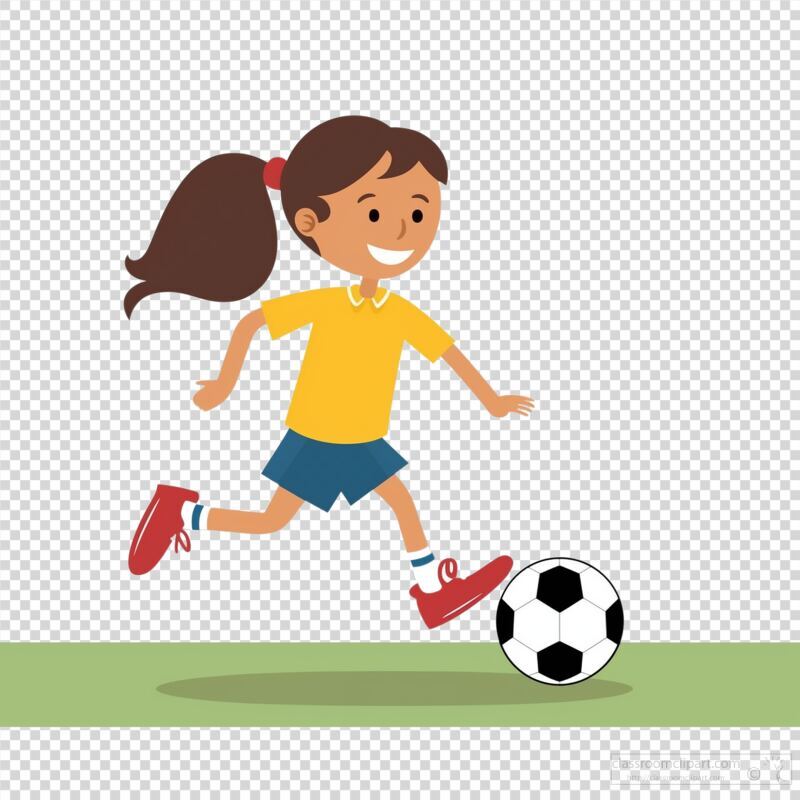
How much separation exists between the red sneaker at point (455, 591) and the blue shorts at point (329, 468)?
1.96 ft

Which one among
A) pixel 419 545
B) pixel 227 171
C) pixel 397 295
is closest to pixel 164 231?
pixel 227 171

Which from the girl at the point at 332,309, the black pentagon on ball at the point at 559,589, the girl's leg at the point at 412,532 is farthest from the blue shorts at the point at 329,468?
the black pentagon on ball at the point at 559,589

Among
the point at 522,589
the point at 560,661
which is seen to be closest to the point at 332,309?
the point at 522,589

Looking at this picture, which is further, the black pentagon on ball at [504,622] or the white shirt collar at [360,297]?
the white shirt collar at [360,297]

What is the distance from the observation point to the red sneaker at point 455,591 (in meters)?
7.95

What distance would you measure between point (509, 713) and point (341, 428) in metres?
1.69

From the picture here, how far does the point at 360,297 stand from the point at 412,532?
4.00 feet

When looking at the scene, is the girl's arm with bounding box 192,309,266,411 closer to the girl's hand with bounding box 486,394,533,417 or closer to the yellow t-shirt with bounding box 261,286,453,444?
the yellow t-shirt with bounding box 261,286,453,444

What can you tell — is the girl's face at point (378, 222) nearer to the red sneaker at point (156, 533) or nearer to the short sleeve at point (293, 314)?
the short sleeve at point (293, 314)

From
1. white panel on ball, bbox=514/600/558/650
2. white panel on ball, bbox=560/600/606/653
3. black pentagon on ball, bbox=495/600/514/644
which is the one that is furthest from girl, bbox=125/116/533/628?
white panel on ball, bbox=560/600/606/653

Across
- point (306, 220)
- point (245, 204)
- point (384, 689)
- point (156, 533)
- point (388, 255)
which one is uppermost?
point (245, 204)

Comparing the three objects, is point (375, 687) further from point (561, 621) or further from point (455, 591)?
point (561, 621)

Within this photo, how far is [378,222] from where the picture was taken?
7875mm

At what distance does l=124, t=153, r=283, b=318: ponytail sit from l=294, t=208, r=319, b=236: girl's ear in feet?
0.55
